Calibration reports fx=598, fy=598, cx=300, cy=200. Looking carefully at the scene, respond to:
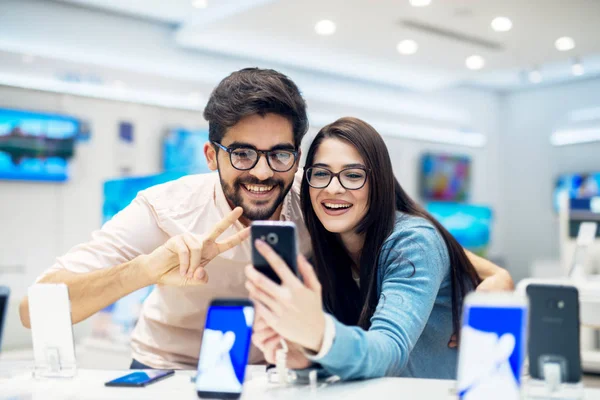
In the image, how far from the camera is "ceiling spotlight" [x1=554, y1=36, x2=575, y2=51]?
5531 mm

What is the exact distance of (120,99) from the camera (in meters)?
5.39

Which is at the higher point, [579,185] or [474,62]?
[474,62]

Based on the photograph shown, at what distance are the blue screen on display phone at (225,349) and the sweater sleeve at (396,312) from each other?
0.52 ft

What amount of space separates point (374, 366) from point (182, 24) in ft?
17.0

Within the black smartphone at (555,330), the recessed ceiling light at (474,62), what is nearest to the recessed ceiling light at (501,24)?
the recessed ceiling light at (474,62)

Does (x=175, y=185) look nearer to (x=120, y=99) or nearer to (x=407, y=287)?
(x=407, y=287)

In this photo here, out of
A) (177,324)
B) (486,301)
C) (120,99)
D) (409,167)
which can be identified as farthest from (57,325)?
(409,167)

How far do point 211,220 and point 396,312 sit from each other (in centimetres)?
75

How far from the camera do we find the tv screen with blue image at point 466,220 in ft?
25.0

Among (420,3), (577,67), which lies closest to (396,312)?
(420,3)

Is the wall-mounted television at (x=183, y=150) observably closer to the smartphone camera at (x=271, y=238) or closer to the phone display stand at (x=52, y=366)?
the phone display stand at (x=52, y=366)

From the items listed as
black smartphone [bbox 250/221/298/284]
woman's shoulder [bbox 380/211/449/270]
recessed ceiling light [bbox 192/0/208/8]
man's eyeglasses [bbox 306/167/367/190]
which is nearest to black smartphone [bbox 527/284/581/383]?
woman's shoulder [bbox 380/211/449/270]

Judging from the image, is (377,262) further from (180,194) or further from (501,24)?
(501,24)

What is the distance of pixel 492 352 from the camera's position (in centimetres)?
92
